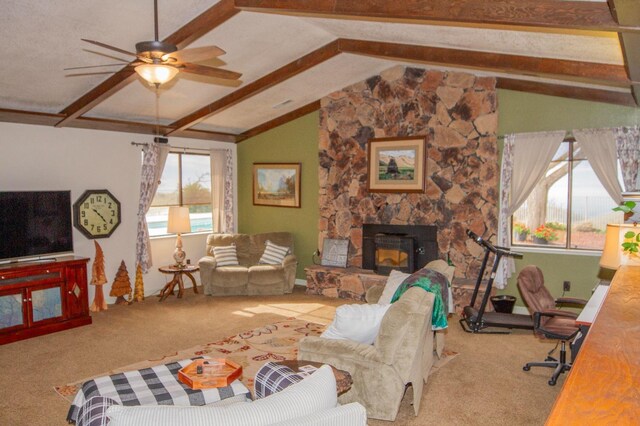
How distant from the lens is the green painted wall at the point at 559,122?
234 inches

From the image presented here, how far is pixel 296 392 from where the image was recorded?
195 centimetres

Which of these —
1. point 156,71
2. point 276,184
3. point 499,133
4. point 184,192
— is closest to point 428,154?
point 499,133

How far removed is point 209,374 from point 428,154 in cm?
491

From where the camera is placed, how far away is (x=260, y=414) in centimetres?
181

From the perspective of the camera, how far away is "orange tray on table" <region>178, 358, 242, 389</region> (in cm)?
315

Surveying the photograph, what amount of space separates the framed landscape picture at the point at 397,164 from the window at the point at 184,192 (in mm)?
3007

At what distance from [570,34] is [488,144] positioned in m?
2.92

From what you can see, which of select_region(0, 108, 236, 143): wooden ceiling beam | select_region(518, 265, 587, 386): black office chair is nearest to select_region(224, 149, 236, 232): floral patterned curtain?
select_region(0, 108, 236, 143): wooden ceiling beam

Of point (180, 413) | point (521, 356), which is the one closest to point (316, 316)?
point (521, 356)

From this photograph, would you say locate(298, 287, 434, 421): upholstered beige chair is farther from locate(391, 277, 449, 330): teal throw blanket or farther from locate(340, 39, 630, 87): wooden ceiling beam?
locate(340, 39, 630, 87): wooden ceiling beam

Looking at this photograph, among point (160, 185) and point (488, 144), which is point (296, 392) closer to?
point (488, 144)

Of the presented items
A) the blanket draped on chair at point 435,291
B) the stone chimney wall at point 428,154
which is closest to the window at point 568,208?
the stone chimney wall at point 428,154

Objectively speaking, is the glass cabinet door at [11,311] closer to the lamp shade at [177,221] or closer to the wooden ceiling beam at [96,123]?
the wooden ceiling beam at [96,123]

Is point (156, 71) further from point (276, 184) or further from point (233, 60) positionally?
point (276, 184)
